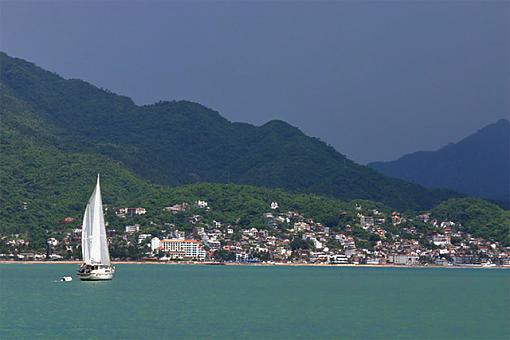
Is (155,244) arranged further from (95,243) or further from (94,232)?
(94,232)

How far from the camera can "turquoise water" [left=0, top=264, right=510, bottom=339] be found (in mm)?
42906

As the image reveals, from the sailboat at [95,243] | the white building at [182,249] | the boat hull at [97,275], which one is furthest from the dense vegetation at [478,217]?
the sailboat at [95,243]

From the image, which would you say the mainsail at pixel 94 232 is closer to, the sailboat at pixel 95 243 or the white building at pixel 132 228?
the sailboat at pixel 95 243

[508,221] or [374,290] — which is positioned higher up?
[508,221]

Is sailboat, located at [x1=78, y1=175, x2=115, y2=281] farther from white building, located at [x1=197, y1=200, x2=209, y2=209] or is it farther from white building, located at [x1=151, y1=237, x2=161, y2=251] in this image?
white building, located at [x1=197, y1=200, x2=209, y2=209]

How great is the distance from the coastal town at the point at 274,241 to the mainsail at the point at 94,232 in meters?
60.9

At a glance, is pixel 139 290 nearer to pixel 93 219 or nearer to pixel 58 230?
pixel 93 219

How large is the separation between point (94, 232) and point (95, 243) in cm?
83

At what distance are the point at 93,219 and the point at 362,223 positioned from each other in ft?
327

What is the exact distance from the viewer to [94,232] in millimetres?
74688

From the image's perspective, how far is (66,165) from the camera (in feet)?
573

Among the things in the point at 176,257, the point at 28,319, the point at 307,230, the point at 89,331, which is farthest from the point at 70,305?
the point at 307,230

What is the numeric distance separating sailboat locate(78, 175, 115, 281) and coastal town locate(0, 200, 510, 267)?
59905 mm

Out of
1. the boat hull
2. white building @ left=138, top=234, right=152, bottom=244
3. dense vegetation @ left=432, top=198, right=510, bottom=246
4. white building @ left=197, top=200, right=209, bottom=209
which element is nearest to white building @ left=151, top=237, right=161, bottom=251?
white building @ left=138, top=234, right=152, bottom=244
